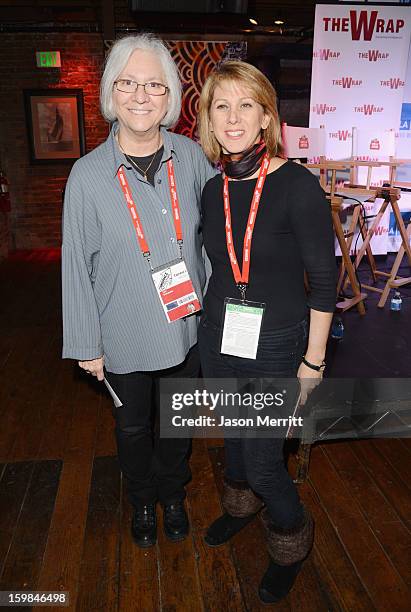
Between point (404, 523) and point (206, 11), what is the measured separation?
389 centimetres

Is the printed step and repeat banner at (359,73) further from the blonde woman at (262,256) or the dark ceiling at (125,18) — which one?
the blonde woman at (262,256)

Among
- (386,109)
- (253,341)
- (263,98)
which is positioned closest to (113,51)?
(263,98)

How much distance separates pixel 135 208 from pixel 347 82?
3844 mm

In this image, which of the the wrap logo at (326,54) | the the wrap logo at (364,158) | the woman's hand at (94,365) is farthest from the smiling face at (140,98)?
the the wrap logo at (364,158)

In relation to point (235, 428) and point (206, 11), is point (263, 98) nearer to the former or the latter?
point (235, 428)

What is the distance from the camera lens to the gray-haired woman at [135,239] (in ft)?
4.71

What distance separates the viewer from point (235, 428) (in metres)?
1.62

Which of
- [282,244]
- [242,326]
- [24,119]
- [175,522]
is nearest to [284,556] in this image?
Answer: [175,522]

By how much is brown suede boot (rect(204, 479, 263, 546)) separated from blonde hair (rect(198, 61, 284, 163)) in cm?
118

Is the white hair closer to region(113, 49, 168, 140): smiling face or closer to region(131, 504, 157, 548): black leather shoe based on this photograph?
region(113, 49, 168, 140): smiling face

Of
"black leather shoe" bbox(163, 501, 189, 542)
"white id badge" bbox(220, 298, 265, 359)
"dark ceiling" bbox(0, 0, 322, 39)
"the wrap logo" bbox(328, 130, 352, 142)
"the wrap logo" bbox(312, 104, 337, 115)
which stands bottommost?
"black leather shoe" bbox(163, 501, 189, 542)

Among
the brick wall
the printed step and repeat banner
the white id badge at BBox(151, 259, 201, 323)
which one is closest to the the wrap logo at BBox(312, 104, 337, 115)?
the printed step and repeat banner

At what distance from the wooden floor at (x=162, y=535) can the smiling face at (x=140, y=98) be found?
4.81ft

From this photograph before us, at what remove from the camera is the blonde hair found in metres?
1.33
